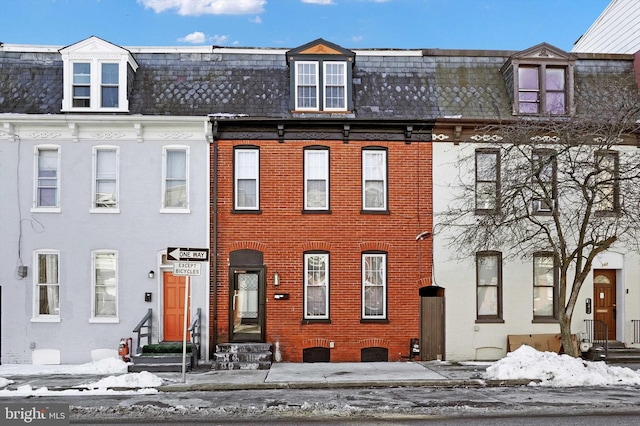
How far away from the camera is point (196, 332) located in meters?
18.2

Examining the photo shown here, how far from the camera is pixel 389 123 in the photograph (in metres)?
18.6

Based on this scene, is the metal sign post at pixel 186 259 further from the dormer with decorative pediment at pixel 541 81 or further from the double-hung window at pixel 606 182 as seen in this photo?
the dormer with decorative pediment at pixel 541 81

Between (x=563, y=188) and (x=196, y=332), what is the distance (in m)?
10.6

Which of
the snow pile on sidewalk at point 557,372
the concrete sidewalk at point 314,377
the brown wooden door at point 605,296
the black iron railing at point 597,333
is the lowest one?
the concrete sidewalk at point 314,377

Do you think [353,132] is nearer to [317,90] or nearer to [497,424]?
[317,90]

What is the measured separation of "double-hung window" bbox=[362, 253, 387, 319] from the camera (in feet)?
61.5

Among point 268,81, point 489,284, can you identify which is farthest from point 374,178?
point 489,284

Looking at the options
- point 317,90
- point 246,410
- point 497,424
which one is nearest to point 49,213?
point 317,90

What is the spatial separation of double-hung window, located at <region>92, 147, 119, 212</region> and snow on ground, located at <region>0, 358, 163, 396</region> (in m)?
4.38

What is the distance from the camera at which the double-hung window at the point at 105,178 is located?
1861cm

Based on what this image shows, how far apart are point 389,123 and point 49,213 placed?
32.7 ft

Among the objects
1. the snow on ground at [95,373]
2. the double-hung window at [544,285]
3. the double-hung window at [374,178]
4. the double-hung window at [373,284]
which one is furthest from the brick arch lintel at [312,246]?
the double-hung window at [544,285]

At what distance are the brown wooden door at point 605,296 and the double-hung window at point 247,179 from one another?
10.2 m

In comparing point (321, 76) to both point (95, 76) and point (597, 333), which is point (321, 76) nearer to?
point (95, 76)
